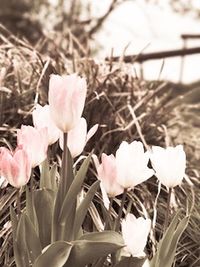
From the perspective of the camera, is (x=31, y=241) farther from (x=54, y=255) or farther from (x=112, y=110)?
(x=112, y=110)

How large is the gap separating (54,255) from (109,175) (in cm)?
12

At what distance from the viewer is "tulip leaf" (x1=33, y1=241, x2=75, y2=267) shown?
2.43ft

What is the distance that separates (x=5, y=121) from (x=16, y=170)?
1.98ft

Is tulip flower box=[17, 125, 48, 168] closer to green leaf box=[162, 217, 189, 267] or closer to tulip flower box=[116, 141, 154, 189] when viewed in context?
tulip flower box=[116, 141, 154, 189]

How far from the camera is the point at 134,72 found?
1.63 metres

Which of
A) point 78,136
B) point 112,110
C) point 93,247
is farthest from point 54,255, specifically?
point 112,110

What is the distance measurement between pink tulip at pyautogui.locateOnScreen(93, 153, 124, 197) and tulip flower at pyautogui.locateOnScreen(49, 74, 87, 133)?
0.08 meters

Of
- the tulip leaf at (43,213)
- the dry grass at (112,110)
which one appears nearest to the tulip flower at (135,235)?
the tulip leaf at (43,213)

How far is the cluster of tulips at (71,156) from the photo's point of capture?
2.36ft

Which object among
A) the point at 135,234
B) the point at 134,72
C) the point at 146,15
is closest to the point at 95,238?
the point at 135,234

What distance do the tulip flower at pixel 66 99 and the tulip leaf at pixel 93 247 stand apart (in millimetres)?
148

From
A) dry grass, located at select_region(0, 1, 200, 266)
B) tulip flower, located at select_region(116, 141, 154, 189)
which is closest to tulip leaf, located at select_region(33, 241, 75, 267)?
tulip flower, located at select_region(116, 141, 154, 189)

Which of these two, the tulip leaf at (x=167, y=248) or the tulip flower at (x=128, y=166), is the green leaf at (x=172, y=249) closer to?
the tulip leaf at (x=167, y=248)

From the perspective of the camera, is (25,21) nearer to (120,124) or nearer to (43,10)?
(43,10)
